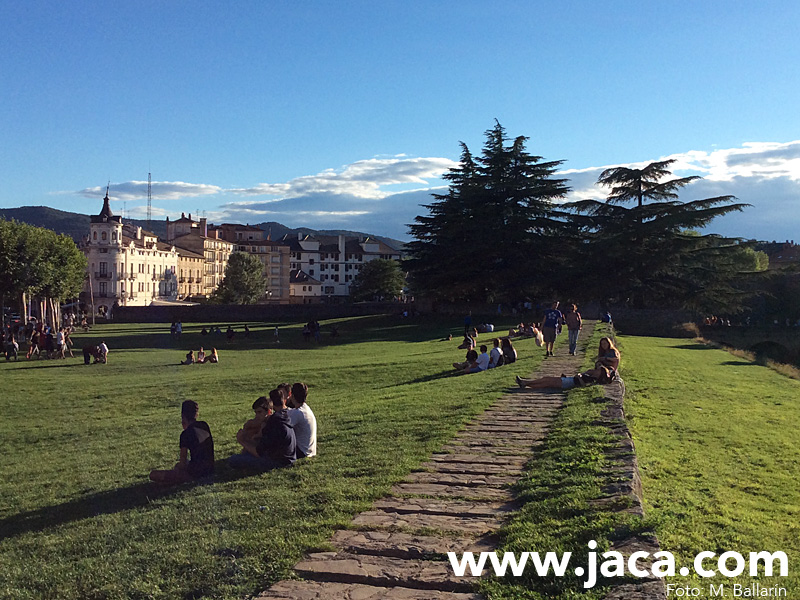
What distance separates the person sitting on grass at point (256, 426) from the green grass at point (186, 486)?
62 centimetres

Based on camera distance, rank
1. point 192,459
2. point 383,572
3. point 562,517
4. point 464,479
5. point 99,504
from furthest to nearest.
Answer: point 192,459
point 99,504
point 464,479
point 562,517
point 383,572

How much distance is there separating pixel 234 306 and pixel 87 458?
205 feet

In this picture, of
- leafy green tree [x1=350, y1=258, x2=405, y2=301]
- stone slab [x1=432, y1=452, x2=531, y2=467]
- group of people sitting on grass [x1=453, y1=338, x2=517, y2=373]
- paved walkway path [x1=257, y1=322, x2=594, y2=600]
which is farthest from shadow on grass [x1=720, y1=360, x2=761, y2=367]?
leafy green tree [x1=350, y1=258, x2=405, y2=301]

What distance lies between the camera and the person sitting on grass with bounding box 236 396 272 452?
9961 mm

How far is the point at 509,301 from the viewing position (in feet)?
177

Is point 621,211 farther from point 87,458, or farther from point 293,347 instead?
point 87,458

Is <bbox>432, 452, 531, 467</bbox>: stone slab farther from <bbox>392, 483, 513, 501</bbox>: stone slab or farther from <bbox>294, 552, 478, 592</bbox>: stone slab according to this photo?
<bbox>294, 552, 478, 592</bbox>: stone slab

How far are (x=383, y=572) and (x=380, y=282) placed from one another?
4301 inches

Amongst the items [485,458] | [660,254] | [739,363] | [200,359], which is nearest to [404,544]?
[485,458]

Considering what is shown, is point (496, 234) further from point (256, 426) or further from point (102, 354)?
point (256, 426)

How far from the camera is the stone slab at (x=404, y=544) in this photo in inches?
242

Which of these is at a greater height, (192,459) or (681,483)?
(192,459)

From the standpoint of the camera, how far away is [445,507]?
24.1 ft

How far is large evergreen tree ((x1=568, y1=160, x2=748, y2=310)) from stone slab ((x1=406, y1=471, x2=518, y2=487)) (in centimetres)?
4312
